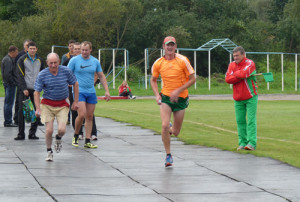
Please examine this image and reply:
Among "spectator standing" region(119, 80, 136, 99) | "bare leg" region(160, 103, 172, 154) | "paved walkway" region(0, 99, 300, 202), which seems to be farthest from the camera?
"spectator standing" region(119, 80, 136, 99)

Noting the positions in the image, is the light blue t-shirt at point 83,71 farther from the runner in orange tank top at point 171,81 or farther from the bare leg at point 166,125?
the bare leg at point 166,125

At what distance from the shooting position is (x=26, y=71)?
14.0 metres

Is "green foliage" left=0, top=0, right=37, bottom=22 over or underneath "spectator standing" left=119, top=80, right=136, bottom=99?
over

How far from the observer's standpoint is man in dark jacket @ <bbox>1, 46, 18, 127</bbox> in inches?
674

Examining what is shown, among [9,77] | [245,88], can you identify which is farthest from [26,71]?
[245,88]

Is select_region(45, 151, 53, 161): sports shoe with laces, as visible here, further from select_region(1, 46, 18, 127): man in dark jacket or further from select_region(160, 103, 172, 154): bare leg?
select_region(1, 46, 18, 127): man in dark jacket

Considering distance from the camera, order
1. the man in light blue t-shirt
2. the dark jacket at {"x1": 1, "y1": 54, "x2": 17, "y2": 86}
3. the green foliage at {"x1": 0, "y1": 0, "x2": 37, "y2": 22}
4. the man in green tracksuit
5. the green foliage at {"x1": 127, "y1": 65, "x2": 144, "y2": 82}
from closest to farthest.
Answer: the man in green tracksuit < the man in light blue t-shirt < the dark jacket at {"x1": 1, "y1": 54, "x2": 17, "y2": 86} < the green foliage at {"x1": 127, "y1": 65, "x2": 144, "y2": 82} < the green foliage at {"x1": 0, "y1": 0, "x2": 37, "y2": 22}

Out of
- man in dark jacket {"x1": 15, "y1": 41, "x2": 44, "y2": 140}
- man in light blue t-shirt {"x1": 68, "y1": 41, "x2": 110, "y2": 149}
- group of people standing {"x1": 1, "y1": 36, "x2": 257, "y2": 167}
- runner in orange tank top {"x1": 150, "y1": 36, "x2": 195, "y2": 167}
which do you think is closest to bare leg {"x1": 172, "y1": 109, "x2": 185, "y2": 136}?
→ group of people standing {"x1": 1, "y1": 36, "x2": 257, "y2": 167}

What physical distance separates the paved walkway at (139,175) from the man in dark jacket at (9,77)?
425 centimetres

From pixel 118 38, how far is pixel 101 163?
60.4m

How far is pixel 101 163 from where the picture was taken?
10.4 meters

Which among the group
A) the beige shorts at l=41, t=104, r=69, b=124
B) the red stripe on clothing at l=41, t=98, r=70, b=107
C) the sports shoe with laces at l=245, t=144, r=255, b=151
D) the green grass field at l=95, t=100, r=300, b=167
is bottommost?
the green grass field at l=95, t=100, r=300, b=167

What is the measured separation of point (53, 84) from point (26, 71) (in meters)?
3.03

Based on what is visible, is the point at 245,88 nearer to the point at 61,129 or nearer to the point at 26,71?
the point at 61,129
